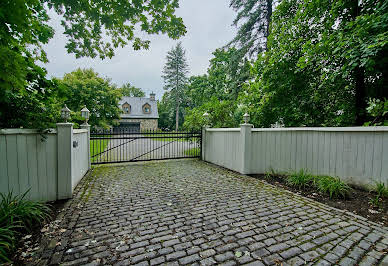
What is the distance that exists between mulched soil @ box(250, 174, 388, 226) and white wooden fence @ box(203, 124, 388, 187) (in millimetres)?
367

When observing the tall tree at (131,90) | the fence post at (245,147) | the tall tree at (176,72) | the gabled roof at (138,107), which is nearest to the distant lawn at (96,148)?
the fence post at (245,147)

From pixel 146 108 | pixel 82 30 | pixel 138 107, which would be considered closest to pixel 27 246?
pixel 82 30

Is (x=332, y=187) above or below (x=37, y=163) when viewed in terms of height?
below

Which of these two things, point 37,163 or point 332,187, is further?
point 332,187

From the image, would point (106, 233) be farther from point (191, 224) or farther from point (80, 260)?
point (191, 224)

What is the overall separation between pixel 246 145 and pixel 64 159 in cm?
422

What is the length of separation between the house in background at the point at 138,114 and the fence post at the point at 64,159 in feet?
81.5

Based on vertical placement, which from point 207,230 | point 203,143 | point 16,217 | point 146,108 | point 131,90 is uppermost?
point 131,90

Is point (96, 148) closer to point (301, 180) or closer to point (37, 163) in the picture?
point (37, 163)

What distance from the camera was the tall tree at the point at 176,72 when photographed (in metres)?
30.3

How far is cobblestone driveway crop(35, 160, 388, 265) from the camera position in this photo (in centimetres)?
179

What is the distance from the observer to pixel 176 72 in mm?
30328

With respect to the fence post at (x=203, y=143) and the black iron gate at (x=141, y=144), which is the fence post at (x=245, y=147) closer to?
the fence post at (x=203, y=143)

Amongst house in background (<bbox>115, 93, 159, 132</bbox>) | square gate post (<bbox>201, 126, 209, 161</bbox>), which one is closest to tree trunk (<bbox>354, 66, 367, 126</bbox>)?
square gate post (<bbox>201, 126, 209, 161</bbox>)
